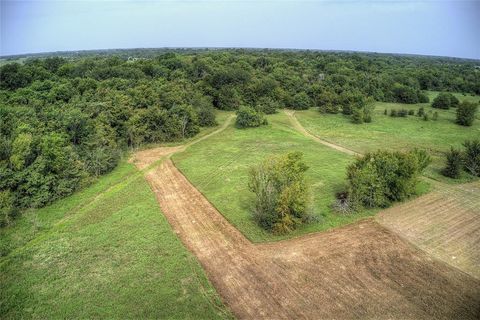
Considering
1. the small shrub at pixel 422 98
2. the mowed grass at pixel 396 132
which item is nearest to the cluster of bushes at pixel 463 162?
the mowed grass at pixel 396 132

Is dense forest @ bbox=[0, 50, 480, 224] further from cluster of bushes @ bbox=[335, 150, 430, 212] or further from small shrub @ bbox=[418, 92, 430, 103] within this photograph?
cluster of bushes @ bbox=[335, 150, 430, 212]

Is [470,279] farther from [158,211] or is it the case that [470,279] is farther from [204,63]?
[204,63]

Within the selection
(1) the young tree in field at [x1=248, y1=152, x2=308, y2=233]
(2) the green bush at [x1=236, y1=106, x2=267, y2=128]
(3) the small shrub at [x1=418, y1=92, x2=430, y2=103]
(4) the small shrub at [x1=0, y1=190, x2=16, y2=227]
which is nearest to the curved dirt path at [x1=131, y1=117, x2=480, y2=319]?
(1) the young tree in field at [x1=248, y1=152, x2=308, y2=233]

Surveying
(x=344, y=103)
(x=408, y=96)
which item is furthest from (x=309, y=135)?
(x=408, y=96)

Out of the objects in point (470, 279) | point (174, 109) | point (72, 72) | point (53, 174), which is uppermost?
point (72, 72)

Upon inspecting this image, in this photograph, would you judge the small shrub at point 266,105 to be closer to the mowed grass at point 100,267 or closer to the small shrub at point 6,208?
the mowed grass at point 100,267

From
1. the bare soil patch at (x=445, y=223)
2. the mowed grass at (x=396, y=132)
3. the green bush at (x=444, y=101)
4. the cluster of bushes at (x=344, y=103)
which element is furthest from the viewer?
the green bush at (x=444, y=101)

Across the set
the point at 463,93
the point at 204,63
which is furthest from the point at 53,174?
the point at 463,93
